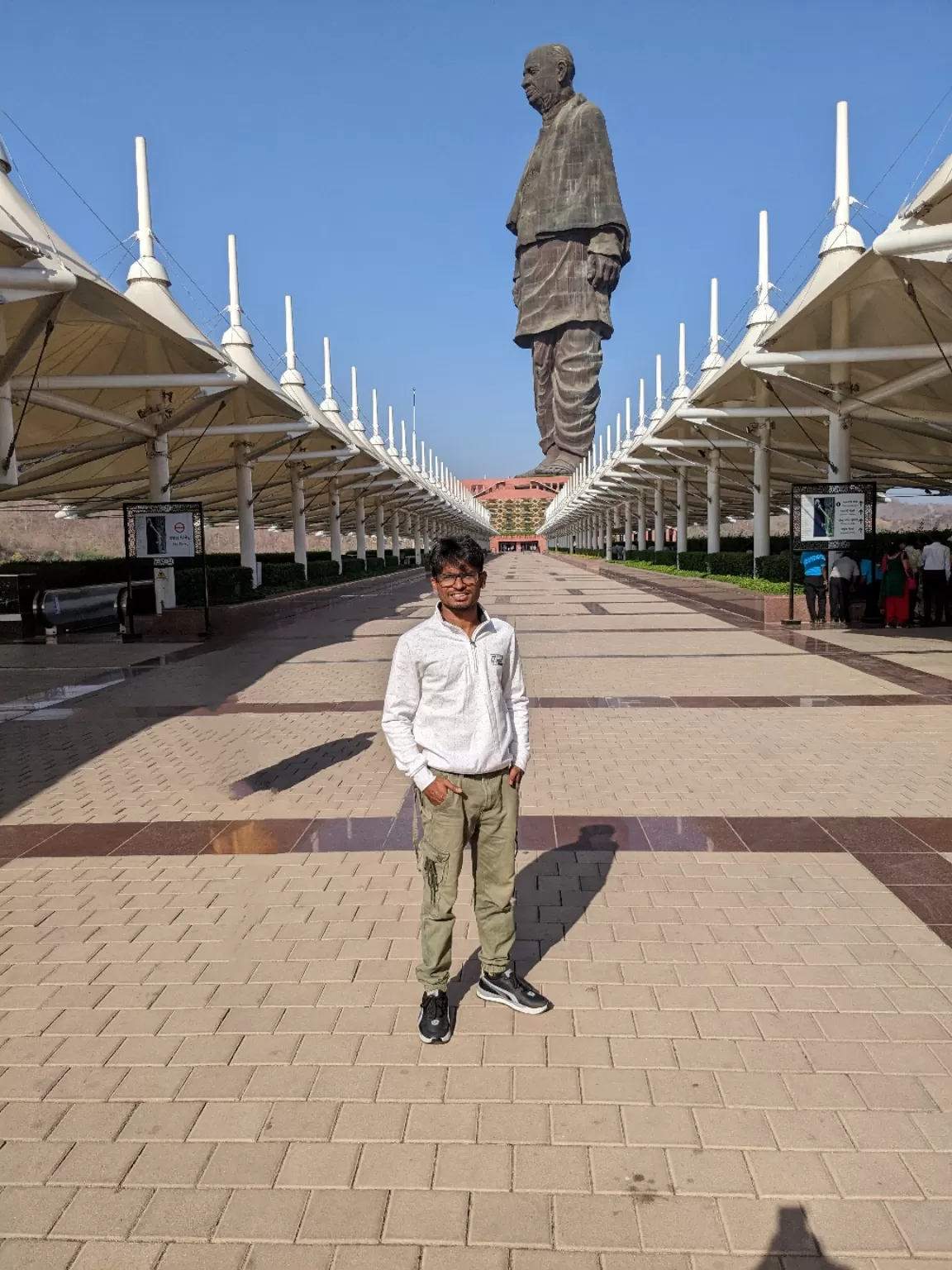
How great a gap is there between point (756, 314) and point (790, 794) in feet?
58.7

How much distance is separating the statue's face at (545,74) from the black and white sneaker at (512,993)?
142 meters

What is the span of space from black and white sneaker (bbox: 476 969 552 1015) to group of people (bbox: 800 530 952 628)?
13205 millimetres

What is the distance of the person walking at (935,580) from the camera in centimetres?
1489

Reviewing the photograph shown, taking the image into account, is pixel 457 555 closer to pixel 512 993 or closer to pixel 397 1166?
pixel 512 993

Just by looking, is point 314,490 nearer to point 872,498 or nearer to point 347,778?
point 872,498

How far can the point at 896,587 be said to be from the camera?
15.5 meters

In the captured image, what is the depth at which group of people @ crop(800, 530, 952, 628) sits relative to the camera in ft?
50.0

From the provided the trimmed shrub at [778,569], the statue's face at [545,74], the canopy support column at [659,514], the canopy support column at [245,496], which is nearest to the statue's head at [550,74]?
the statue's face at [545,74]

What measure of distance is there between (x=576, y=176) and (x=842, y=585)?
12233cm

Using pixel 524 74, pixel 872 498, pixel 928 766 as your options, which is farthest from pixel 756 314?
pixel 524 74

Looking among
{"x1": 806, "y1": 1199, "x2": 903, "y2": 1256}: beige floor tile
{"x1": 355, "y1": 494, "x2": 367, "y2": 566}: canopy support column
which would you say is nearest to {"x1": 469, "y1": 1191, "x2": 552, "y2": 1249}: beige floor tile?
{"x1": 806, "y1": 1199, "x2": 903, "y2": 1256}: beige floor tile

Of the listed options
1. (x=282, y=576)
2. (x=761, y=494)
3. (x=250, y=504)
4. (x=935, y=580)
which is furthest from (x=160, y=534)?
(x=761, y=494)

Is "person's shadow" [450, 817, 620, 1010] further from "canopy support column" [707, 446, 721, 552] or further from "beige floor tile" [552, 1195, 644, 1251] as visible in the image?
"canopy support column" [707, 446, 721, 552]

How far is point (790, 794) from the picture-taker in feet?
20.4
